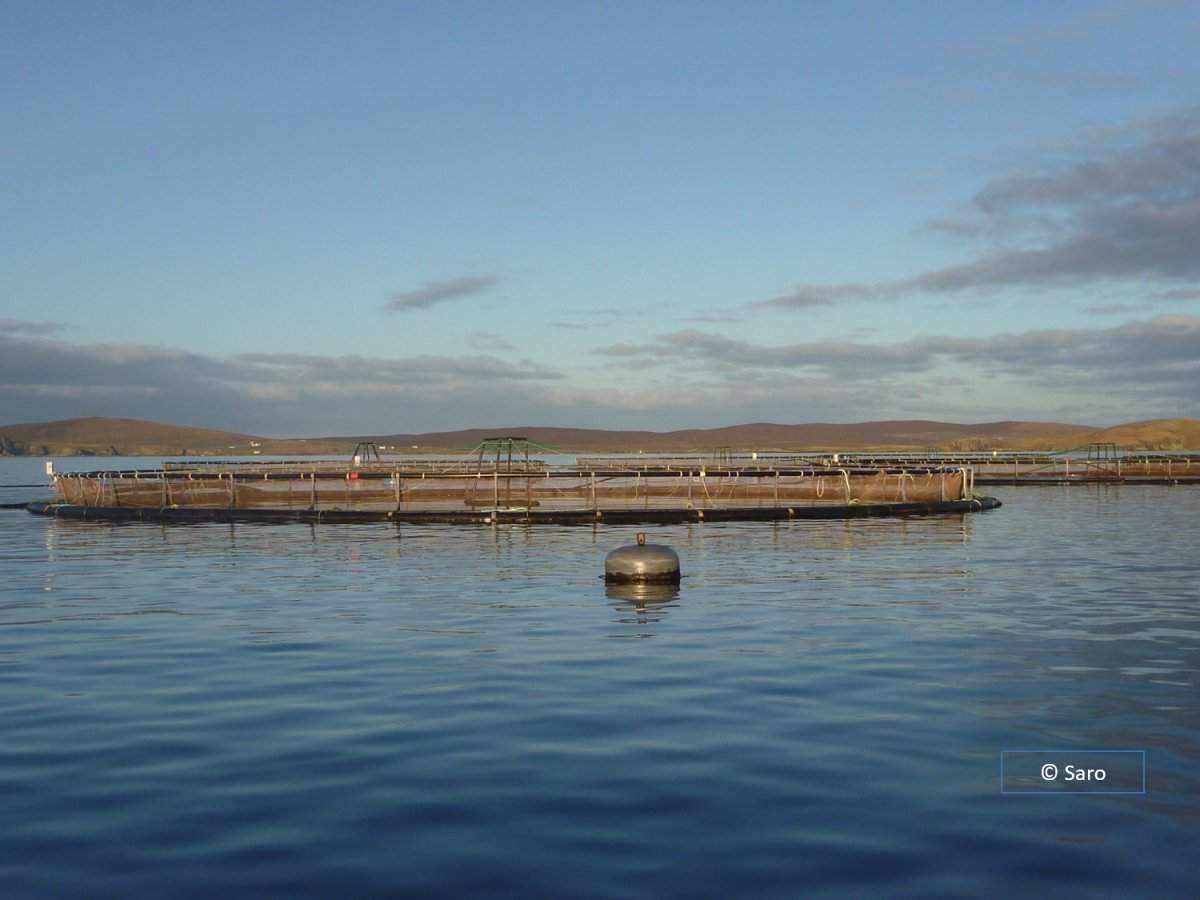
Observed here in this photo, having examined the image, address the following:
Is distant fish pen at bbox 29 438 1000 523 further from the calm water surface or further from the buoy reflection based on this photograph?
the calm water surface

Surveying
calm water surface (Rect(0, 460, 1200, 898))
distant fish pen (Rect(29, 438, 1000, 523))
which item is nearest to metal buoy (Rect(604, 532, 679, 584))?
calm water surface (Rect(0, 460, 1200, 898))

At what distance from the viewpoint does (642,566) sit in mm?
31156

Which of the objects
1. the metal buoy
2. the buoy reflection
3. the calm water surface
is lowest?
the buoy reflection

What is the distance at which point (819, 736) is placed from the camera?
14508 millimetres

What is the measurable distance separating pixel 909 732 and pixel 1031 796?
2.73 m

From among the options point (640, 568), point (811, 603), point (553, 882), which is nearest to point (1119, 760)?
point (553, 882)

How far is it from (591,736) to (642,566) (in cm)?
1664

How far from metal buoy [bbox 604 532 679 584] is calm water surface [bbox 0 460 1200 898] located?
0.84m

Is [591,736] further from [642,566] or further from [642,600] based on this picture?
[642,566]

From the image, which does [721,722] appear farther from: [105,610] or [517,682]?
[105,610]

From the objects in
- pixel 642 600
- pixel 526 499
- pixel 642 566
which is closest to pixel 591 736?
pixel 642 600

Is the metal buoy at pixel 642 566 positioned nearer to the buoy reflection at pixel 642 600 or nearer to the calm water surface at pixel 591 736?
the buoy reflection at pixel 642 600

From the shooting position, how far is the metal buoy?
31172 millimetres

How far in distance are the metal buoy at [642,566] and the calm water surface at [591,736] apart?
0.84 meters
